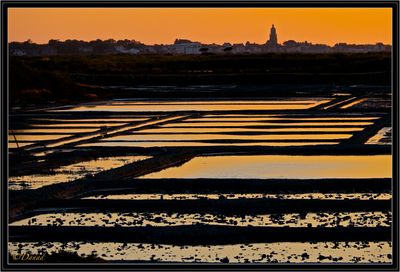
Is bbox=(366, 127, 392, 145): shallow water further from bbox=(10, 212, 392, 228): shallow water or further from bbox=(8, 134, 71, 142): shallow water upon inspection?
bbox=(10, 212, 392, 228): shallow water

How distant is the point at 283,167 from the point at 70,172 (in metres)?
3.57

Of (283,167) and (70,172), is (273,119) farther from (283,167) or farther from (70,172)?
(70,172)

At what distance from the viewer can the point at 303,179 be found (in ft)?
48.9

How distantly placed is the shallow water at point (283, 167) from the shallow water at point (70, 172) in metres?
1.06

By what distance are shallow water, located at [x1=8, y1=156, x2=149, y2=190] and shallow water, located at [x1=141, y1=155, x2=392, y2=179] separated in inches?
41.7

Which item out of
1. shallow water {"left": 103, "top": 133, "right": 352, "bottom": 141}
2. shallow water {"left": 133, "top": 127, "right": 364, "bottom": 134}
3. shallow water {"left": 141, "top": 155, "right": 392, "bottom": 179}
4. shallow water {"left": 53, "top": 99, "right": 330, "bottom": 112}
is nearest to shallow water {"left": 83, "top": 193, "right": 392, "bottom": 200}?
shallow water {"left": 141, "top": 155, "right": 392, "bottom": 179}

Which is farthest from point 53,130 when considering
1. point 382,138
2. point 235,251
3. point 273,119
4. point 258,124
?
point 235,251

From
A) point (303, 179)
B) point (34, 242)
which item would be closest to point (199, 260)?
point (34, 242)

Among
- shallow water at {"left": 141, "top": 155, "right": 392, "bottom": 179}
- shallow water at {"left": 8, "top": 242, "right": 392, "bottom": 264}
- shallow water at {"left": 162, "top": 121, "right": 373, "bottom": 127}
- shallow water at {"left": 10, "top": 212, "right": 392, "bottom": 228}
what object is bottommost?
shallow water at {"left": 162, "top": 121, "right": 373, "bottom": 127}

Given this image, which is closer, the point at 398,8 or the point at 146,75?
the point at 398,8

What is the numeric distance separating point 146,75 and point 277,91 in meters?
17.8

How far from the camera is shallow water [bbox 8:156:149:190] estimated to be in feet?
48.9

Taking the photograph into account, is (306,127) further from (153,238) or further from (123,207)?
(153,238)

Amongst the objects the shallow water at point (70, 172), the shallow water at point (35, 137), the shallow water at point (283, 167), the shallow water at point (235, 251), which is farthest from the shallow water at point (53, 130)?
the shallow water at point (235, 251)
